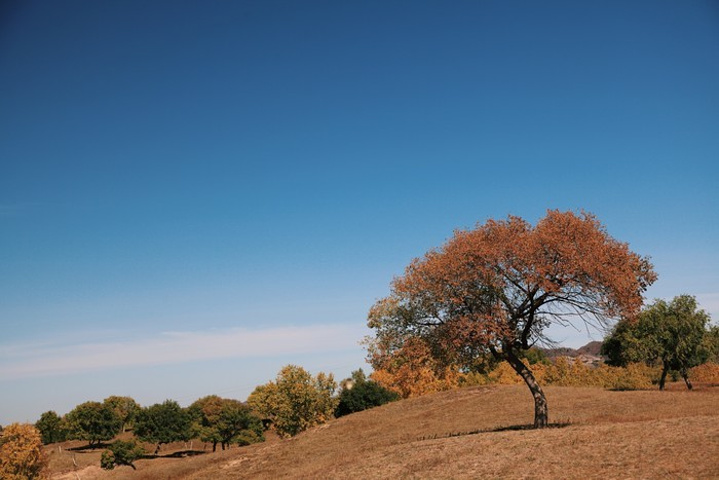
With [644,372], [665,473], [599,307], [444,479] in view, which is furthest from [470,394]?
[665,473]

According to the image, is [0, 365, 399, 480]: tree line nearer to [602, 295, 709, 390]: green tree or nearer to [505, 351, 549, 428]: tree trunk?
[602, 295, 709, 390]: green tree

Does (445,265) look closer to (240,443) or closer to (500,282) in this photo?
(500,282)

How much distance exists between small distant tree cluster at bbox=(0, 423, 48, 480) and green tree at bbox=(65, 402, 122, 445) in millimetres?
59115

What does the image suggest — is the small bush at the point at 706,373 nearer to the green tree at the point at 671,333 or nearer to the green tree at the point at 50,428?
the green tree at the point at 671,333

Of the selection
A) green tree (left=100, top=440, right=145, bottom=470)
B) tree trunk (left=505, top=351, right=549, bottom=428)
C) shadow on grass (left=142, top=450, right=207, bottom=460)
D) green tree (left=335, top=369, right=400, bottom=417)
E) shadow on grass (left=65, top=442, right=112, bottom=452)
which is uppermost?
tree trunk (left=505, top=351, right=549, bottom=428)

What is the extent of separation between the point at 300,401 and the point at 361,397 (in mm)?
11360

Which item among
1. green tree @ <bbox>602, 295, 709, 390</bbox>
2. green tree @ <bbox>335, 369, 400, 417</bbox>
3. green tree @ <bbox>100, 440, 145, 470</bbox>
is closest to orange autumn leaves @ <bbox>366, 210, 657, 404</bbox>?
green tree @ <bbox>602, 295, 709, 390</bbox>

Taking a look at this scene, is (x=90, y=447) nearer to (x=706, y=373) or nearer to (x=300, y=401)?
(x=300, y=401)

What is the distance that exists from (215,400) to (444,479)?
13481 cm

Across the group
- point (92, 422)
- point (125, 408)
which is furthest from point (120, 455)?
point (125, 408)

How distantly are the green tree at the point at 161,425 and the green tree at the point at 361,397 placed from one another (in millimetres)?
51609

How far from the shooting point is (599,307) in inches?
1142

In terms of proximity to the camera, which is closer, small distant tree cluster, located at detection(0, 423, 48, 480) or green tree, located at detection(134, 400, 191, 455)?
small distant tree cluster, located at detection(0, 423, 48, 480)

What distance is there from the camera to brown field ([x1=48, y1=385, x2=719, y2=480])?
60.7 feet
